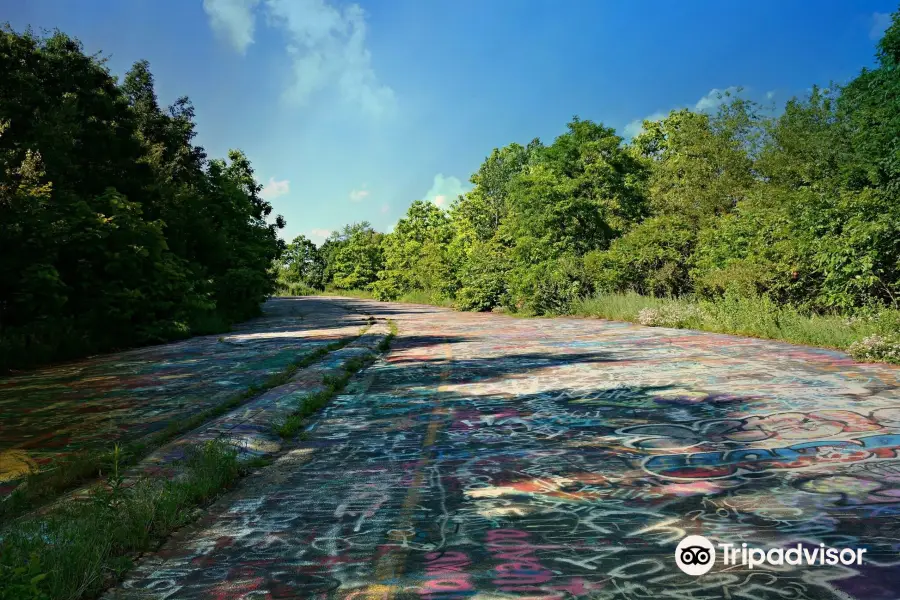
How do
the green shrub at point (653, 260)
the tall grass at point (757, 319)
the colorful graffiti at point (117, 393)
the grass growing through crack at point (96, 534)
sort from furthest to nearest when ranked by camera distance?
the green shrub at point (653, 260) → the tall grass at point (757, 319) → the colorful graffiti at point (117, 393) → the grass growing through crack at point (96, 534)

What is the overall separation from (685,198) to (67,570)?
35833 millimetres

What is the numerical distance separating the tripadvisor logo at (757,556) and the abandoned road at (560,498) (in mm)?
49

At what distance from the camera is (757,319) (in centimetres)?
1381

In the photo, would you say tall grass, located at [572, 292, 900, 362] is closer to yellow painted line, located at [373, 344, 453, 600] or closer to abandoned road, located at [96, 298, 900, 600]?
abandoned road, located at [96, 298, 900, 600]

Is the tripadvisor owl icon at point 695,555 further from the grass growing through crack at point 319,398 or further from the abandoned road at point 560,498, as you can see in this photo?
the grass growing through crack at point 319,398

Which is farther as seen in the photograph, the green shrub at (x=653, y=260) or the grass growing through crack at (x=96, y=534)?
the green shrub at (x=653, y=260)

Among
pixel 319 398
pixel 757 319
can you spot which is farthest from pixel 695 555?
pixel 757 319

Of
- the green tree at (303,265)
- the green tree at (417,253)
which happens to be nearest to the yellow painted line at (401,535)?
the green tree at (417,253)

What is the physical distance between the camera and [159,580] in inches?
114

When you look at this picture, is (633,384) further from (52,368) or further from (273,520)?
(52,368)

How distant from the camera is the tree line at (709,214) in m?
12.4

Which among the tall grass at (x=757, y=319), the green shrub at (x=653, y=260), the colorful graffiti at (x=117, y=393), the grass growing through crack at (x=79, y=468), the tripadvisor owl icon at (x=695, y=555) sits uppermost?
the green shrub at (x=653, y=260)

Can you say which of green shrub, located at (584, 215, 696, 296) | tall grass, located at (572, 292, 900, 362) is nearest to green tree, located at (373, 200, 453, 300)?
green shrub, located at (584, 215, 696, 296)

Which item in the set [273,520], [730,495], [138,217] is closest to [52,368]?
[138,217]
